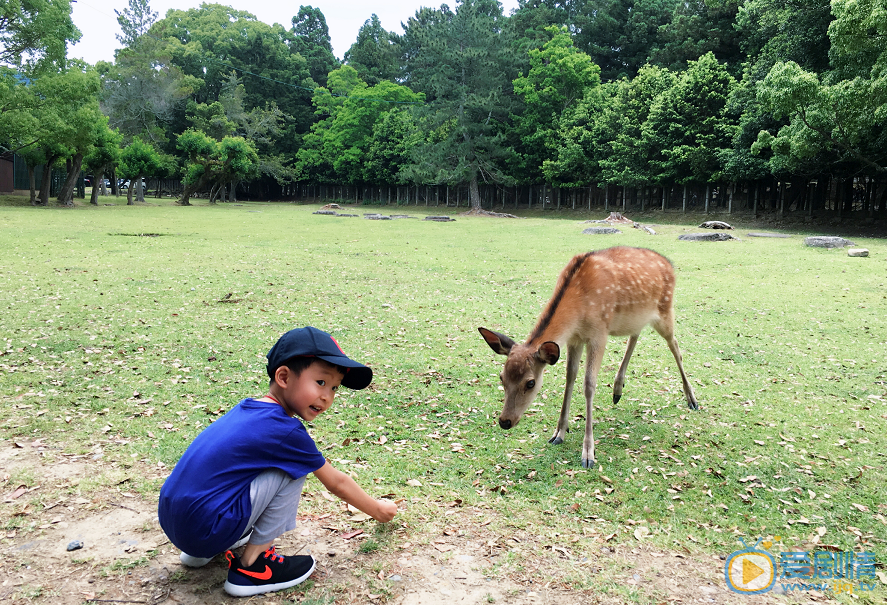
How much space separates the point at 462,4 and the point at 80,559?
49.5m

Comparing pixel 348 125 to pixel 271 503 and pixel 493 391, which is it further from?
pixel 271 503

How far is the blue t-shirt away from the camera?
3.11 meters

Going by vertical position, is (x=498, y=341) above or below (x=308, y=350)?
below

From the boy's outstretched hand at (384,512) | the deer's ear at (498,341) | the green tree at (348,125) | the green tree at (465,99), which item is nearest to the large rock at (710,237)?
the deer's ear at (498,341)

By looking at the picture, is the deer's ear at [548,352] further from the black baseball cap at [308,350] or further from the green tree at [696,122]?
the green tree at [696,122]

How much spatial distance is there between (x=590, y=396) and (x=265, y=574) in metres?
3.19

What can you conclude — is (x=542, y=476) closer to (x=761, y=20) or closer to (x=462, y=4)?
(x=761, y=20)

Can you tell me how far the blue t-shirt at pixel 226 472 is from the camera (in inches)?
122

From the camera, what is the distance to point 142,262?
50.0 feet

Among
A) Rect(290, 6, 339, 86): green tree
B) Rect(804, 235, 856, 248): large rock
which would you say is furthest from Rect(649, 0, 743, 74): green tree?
Rect(290, 6, 339, 86): green tree

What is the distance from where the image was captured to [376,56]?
74.4m

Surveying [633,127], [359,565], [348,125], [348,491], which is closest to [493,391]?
[359,565]

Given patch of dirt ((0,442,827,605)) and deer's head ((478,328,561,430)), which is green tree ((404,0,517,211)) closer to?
deer's head ((478,328,561,430))

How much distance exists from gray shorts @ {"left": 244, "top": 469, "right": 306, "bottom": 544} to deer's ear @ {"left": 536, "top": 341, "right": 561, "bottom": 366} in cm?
222
